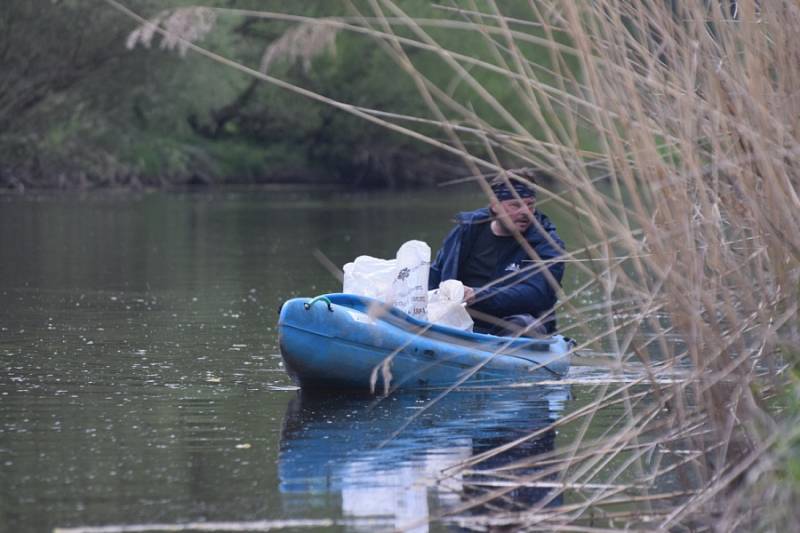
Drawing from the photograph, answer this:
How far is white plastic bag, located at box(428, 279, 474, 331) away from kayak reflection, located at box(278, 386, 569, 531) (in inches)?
15.4

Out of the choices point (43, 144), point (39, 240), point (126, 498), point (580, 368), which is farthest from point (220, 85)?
point (126, 498)

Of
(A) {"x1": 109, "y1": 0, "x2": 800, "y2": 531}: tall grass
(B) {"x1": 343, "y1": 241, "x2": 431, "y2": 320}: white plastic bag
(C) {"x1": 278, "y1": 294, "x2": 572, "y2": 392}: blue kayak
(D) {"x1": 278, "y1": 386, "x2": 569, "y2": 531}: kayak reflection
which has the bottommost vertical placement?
(D) {"x1": 278, "y1": 386, "x2": 569, "y2": 531}: kayak reflection

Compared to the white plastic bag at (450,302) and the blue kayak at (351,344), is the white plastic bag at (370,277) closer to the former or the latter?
the blue kayak at (351,344)

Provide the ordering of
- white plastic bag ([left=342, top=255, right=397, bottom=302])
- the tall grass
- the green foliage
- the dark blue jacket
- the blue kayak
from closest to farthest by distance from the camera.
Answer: the tall grass
the blue kayak
white plastic bag ([left=342, top=255, right=397, bottom=302])
the dark blue jacket
the green foliage

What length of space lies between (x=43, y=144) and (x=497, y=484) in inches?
1315

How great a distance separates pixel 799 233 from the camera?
15.9 ft

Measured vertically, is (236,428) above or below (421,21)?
below

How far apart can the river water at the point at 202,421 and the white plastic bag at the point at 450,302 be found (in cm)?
39

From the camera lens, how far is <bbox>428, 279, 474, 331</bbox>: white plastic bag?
8971mm

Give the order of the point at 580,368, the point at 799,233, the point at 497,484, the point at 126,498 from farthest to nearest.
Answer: the point at 580,368 → the point at 126,498 → the point at 497,484 → the point at 799,233

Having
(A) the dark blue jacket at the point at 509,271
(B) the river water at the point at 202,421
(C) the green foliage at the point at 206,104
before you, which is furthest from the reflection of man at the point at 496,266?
(C) the green foliage at the point at 206,104

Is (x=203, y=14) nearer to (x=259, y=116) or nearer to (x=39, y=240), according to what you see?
(x=39, y=240)

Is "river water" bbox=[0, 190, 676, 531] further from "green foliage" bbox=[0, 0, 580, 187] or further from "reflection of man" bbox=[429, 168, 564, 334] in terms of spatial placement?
"green foliage" bbox=[0, 0, 580, 187]

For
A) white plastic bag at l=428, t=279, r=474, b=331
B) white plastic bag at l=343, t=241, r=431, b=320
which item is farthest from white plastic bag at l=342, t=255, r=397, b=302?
white plastic bag at l=428, t=279, r=474, b=331
